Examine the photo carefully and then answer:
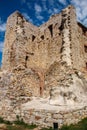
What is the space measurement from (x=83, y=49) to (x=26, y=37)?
465 cm

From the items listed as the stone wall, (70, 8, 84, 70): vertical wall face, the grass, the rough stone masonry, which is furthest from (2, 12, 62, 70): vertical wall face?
the grass

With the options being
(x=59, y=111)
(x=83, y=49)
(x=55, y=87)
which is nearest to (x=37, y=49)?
(x=83, y=49)

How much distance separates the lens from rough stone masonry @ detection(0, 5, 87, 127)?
10394 mm

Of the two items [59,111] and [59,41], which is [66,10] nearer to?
[59,41]

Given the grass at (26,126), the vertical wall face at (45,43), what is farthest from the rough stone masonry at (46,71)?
the grass at (26,126)

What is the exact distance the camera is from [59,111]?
367 inches

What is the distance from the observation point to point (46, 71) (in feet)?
47.6

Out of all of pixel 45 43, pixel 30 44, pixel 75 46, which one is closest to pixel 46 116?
pixel 75 46

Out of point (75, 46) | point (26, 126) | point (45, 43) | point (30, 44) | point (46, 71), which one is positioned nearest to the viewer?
point (26, 126)

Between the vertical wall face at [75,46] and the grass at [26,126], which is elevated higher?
the vertical wall face at [75,46]

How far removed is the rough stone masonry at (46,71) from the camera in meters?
10.4

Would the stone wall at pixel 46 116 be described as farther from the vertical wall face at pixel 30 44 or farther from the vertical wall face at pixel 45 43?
the vertical wall face at pixel 30 44

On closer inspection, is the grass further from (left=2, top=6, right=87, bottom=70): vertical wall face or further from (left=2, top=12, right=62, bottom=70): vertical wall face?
(left=2, top=12, right=62, bottom=70): vertical wall face

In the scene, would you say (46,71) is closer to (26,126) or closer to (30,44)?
(30,44)
